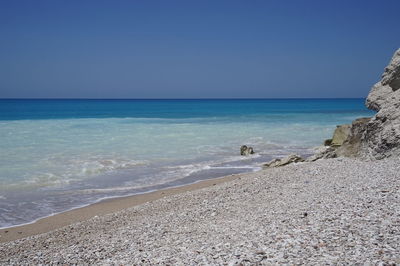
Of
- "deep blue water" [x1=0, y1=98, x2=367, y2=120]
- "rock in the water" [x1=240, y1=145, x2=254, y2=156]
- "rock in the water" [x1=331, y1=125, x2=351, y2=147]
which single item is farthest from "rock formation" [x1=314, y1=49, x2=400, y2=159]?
"deep blue water" [x1=0, y1=98, x2=367, y2=120]

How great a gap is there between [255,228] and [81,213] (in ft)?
17.8

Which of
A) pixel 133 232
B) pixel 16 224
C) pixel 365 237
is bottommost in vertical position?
pixel 16 224

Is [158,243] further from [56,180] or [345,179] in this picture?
[56,180]

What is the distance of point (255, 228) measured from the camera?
5.83 meters

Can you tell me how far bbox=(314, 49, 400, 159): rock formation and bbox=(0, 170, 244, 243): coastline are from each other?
4606mm

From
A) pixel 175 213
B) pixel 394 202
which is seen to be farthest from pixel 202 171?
pixel 394 202

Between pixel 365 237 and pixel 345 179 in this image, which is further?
pixel 345 179

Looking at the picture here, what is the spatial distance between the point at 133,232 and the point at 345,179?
4.72 m

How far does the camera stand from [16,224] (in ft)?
29.6

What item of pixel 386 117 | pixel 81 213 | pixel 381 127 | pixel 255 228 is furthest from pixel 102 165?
pixel 255 228

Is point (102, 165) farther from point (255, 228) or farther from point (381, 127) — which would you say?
point (255, 228)

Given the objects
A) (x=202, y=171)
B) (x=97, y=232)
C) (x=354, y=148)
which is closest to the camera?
(x=97, y=232)

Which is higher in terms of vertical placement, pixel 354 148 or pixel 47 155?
pixel 354 148

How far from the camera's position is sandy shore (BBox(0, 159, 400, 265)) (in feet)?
15.4
